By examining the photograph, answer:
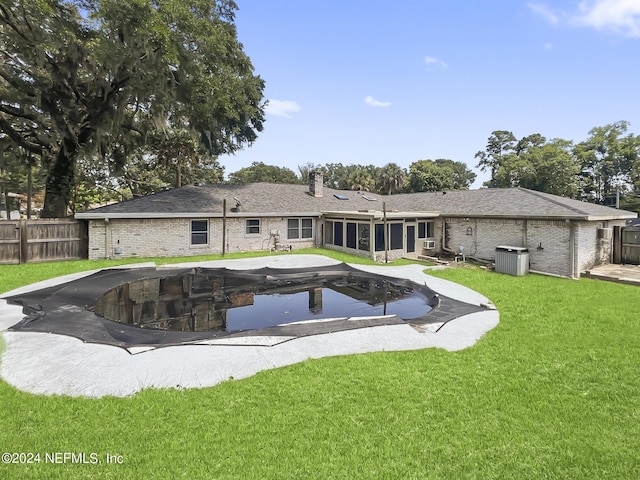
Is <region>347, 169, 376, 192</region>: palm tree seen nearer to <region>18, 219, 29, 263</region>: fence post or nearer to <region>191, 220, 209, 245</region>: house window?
<region>191, 220, 209, 245</region>: house window

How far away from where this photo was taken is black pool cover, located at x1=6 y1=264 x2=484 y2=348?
689 cm

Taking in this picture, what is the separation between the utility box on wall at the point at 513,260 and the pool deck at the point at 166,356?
260 inches

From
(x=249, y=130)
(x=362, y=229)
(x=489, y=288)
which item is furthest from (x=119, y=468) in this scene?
(x=249, y=130)

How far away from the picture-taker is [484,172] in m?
53.8

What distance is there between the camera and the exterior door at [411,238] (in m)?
17.7

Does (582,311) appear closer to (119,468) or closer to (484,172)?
(119,468)

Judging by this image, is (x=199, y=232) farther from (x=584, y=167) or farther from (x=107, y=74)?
(x=584, y=167)

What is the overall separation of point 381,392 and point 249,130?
23100 millimetres

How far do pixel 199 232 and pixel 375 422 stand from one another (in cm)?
1556

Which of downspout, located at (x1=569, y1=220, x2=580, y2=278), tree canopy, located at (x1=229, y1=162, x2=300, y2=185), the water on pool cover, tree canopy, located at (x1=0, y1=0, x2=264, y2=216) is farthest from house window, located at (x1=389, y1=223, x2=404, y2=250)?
tree canopy, located at (x1=229, y1=162, x2=300, y2=185)

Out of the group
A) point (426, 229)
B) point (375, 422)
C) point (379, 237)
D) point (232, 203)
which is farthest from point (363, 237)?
point (375, 422)

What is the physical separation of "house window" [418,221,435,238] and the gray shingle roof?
899mm

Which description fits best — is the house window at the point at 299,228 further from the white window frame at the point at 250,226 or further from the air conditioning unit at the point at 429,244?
the air conditioning unit at the point at 429,244

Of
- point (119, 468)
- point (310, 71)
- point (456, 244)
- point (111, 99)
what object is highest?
point (310, 71)
